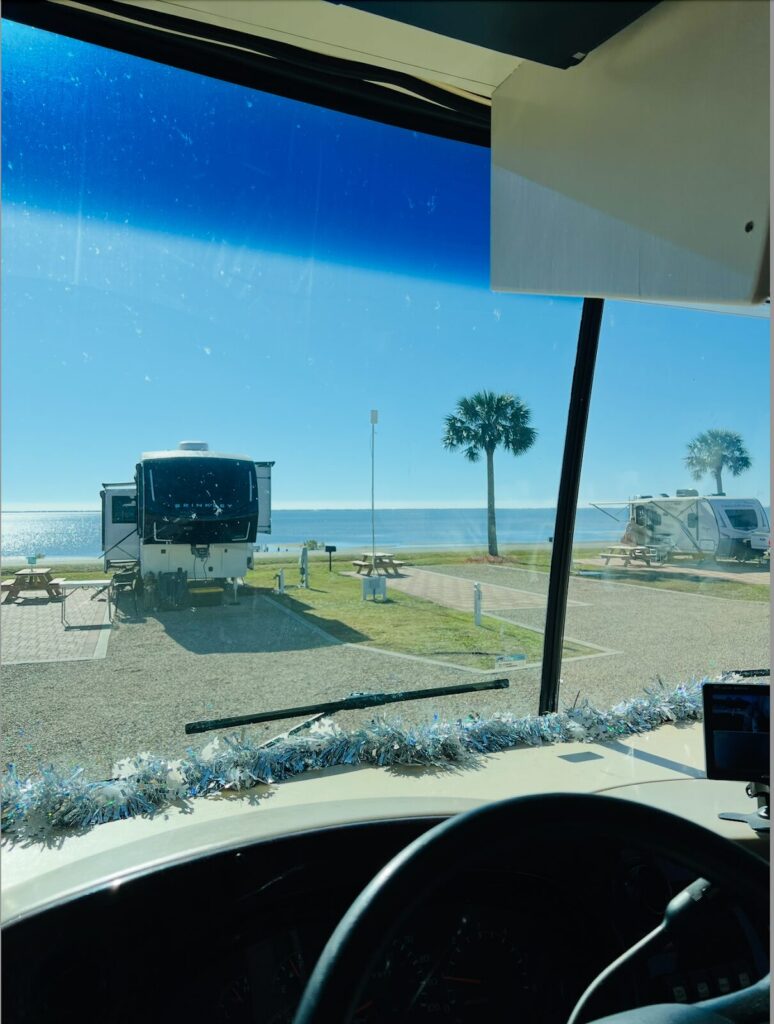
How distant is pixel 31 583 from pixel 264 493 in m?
0.80

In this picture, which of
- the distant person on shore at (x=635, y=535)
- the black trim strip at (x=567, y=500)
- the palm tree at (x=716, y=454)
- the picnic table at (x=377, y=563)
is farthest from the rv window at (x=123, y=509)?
the palm tree at (x=716, y=454)

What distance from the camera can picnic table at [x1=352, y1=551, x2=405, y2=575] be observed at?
115 inches

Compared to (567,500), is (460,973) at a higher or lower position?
lower

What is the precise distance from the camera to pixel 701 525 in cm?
318

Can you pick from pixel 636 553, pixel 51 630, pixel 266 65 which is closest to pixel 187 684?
pixel 51 630

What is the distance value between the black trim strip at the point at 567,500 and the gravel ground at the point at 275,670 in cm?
5

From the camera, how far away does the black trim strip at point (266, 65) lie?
1.89 meters

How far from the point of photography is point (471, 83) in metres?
2.01

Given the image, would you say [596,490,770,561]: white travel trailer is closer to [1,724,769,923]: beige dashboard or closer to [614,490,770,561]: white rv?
[614,490,770,561]: white rv

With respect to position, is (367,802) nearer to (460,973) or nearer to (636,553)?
(460,973)

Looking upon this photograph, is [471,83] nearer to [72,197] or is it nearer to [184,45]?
[184,45]

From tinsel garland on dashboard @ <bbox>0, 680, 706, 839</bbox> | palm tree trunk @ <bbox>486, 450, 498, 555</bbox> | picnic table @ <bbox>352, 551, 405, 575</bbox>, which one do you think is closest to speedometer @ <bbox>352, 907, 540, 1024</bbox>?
tinsel garland on dashboard @ <bbox>0, 680, 706, 839</bbox>

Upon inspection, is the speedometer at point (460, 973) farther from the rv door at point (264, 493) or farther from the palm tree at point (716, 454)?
the palm tree at point (716, 454)

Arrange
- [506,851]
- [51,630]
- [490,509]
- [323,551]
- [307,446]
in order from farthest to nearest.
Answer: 1. [490,509]
2. [323,551]
3. [307,446]
4. [51,630]
5. [506,851]
